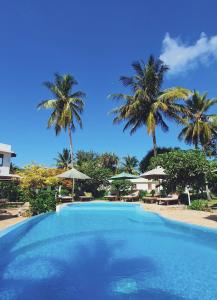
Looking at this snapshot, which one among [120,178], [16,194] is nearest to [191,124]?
[120,178]

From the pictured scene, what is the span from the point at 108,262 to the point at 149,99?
21447 mm

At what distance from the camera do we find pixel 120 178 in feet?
94.2

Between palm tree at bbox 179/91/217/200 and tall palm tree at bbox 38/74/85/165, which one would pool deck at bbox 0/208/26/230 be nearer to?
tall palm tree at bbox 38/74/85/165

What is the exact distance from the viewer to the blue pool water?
18.3 ft

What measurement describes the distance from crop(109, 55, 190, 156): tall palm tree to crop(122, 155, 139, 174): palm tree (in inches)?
1172

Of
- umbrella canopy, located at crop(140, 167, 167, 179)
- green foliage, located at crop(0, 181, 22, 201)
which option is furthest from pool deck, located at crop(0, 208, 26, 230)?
umbrella canopy, located at crop(140, 167, 167, 179)

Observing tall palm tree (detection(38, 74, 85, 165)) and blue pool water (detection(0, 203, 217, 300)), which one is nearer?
blue pool water (detection(0, 203, 217, 300))

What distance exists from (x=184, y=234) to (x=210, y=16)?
465 inches

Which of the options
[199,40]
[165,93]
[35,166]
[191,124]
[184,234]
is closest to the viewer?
[184,234]

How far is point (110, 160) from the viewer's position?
61750 millimetres

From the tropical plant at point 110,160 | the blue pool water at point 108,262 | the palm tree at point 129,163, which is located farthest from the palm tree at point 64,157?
the blue pool water at point 108,262

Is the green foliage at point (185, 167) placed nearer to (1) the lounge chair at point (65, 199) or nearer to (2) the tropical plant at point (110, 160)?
(1) the lounge chair at point (65, 199)

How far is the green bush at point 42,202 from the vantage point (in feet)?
50.2

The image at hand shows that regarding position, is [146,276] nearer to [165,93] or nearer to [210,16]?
[210,16]
